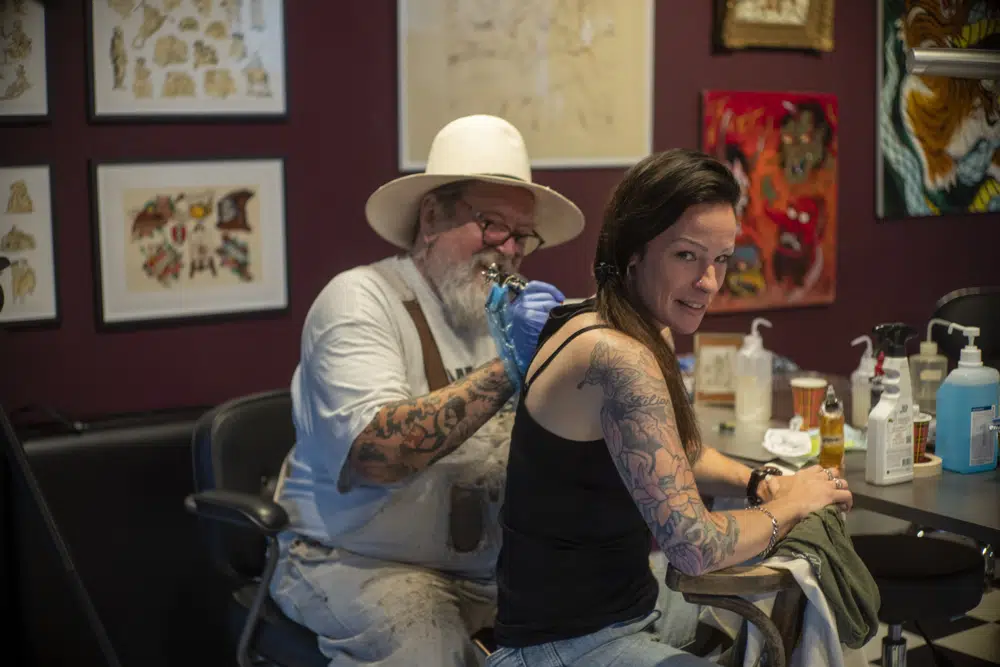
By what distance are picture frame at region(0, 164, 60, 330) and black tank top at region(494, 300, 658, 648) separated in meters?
1.61

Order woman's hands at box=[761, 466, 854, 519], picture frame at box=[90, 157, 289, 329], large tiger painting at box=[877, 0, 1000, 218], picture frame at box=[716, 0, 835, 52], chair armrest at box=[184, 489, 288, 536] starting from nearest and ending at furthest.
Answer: woman's hands at box=[761, 466, 854, 519]
chair armrest at box=[184, 489, 288, 536]
picture frame at box=[90, 157, 289, 329]
picture frame at box=[716, 0, 835, 52]
large tiger painting at box=[877, 0, 1000, 218]

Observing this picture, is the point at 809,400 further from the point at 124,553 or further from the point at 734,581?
the point at 124,553

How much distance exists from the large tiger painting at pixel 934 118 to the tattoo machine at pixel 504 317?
2743 millimetres

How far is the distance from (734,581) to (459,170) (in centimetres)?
109

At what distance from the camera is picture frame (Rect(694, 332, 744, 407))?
3.24m

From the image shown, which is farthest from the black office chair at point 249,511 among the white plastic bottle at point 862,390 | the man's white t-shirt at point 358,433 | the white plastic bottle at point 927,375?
the white plastic bottle at point 927,375

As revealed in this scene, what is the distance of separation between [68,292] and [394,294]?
1052mm

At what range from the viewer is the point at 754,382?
303cm

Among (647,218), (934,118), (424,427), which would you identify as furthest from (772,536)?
(934,118)

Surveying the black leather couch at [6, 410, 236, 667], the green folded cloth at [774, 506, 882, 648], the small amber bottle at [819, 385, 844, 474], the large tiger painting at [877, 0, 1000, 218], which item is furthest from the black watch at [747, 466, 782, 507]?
the large tiger painting at [877, 0, 1000, 218]

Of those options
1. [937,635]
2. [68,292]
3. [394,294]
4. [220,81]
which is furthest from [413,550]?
[937,635]

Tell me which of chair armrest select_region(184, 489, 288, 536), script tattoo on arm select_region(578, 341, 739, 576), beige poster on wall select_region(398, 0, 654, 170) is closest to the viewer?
script tattoo on arm select_region(578, 341, 739, 576)

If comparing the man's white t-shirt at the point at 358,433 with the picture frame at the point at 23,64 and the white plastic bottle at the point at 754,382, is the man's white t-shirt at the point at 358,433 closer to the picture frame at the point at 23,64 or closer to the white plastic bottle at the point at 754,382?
the white plastic bottle at the point at 754,382

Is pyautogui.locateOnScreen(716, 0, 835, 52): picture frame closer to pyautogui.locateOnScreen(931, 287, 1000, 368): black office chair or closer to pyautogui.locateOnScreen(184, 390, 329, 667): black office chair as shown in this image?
pyautogui.locateOnScreen(931, 287, 1000, 368): black office chair
